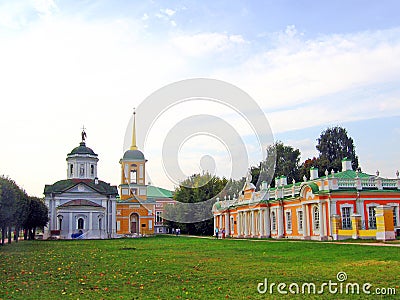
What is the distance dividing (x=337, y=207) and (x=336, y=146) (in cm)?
4026

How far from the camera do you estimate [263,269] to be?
1535 cm

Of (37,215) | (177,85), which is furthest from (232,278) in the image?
(37,215)

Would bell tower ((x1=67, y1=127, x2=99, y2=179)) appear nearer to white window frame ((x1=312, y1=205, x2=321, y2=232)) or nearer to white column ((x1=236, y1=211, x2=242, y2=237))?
white column ((x1=236, y1=211, x2=242, y2=237))

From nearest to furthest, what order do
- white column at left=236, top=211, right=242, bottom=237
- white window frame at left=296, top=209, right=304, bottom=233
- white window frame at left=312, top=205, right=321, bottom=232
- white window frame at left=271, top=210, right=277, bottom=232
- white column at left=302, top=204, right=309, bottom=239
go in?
white window frame at left=312, top=205, right=321, bottom=232, white column at left=302, top=204, right=309, bottom=239, white window frame at left=296, top=209, right=304, bottom=233, white window frame at left=271, top=210, right=277, bottom=232, white column at left=236, top=211, right=242, bottom=237

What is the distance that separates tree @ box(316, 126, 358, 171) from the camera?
75.1 metres

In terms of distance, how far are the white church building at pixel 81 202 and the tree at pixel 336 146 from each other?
33.9 metres

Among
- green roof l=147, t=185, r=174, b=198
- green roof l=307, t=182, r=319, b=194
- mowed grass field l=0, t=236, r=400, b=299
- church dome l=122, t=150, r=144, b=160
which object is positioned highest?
church dome l=122, t=150, r=144, b=160

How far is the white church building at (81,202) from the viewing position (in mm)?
72250

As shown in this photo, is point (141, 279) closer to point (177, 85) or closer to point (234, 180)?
point (177, 85)

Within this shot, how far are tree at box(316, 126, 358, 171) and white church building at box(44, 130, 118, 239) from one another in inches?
1334

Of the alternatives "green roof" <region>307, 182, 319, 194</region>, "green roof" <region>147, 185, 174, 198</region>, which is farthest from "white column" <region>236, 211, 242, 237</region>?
"green roof" <region>147, 185, 174, 198</region>

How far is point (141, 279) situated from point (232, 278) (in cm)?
253

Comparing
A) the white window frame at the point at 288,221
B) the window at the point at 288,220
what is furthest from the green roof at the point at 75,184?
the window at the point at 288,220

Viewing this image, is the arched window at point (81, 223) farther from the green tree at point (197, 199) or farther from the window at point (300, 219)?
the window at point (300, 219)
